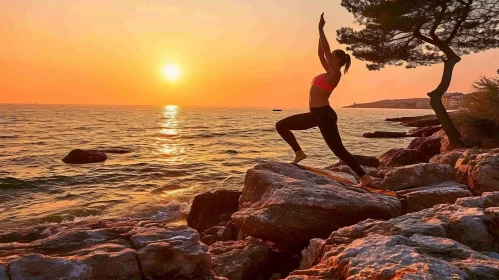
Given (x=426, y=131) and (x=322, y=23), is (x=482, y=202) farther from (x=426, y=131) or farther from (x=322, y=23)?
(x=426, y=131)

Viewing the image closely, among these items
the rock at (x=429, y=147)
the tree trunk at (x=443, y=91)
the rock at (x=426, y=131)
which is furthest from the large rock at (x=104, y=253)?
the rock at (x=426, y=131)

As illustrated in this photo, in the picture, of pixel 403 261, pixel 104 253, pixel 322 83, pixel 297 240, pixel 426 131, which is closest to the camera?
pixel 403 261

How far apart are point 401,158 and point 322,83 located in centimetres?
805

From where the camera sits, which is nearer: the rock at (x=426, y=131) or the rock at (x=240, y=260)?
the rock at (x=240, y=260)

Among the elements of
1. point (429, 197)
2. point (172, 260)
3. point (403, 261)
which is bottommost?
point (429, 197)

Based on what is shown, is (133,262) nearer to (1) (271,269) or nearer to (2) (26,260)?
(2) (26,260)

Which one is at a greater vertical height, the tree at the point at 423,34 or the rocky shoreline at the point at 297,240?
the tree at the point at 423,34

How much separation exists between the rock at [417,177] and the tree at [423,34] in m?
7.34

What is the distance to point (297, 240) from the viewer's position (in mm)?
5453

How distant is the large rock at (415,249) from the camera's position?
2697 millimetres

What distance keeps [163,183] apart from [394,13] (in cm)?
1224

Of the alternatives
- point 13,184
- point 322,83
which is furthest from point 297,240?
point 13,184

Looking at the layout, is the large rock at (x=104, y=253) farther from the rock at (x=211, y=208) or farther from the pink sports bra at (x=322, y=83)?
the rock at (x=211, y=208)

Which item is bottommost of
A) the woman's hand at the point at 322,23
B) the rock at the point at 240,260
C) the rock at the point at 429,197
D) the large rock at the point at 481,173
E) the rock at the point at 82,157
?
the rock at the point at 82,157
